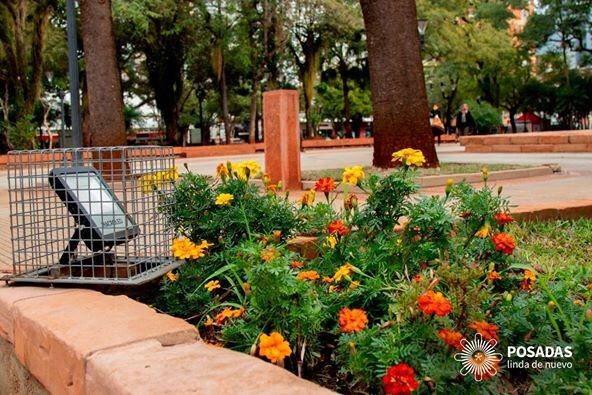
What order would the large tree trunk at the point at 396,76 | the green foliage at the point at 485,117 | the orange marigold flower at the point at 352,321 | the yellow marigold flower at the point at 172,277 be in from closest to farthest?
1. the orange marigold flower at the point at 352,321
2. the yellow marigold flower at the point at 172,277
3. the large tree trunk at the point at 396,76
4. the green foliage at the point at 485,117

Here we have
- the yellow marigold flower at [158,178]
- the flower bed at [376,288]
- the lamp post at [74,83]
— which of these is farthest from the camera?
the lamp post at [74,83]

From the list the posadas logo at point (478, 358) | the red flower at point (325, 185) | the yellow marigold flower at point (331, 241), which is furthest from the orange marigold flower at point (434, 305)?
the red flower at point (325, 185)

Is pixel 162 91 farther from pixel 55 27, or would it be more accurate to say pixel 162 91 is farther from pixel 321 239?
pixel 321 239

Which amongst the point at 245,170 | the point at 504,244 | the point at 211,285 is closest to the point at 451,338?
the point at 504,244

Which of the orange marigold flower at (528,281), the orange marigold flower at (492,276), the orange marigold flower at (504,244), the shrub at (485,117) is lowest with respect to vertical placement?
the orange marigold flower at (528,281)

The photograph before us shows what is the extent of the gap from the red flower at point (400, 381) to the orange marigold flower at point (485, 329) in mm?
318

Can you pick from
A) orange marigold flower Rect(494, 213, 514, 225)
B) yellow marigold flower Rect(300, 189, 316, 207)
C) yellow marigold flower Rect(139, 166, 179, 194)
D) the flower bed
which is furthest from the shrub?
orange marigold flower Rect(494, 213, 514, 225)

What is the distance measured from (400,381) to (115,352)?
0.94 meters

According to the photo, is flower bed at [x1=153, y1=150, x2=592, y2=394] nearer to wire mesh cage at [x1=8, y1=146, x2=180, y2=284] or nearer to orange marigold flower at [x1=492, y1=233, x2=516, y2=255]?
orange marigold flower at [x1=492, y1=233, x2=516, y2=255]

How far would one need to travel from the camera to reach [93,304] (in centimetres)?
294

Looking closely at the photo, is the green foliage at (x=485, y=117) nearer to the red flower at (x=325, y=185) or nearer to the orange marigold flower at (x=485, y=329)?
the red flower at (x=325, y=185)

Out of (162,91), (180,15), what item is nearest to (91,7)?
(180,15)

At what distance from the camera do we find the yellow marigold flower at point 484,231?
2.74m

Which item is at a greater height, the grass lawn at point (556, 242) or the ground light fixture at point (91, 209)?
the ground light fixture at point (91, 209)
